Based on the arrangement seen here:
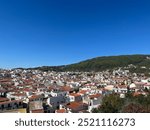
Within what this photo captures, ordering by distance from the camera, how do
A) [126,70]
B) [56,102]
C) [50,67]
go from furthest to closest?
[50,67]
[126,70]
[56,102]

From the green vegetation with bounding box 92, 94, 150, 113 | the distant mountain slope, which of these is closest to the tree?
the green vegetation with bounding box 92, 94, 150, 113

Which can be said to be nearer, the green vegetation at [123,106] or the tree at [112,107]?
the green vegetation at [123,106]

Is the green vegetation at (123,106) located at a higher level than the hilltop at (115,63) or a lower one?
lower

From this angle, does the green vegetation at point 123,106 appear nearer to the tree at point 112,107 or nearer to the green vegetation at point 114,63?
the tree at point 112,107

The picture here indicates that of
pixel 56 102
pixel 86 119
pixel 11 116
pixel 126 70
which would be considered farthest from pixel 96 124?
pixel 126 70

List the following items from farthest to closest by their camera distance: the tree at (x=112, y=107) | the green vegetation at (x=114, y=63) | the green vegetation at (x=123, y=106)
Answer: the green vegetation at (x=114, y=63), the tree at (x=112, y=107), the green vegetation at (x=123, y=106)

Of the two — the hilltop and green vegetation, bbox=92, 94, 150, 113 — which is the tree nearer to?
green vegetation, bbox=92, 94, 150, 113

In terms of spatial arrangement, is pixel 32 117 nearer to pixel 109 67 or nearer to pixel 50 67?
pixel 109 67

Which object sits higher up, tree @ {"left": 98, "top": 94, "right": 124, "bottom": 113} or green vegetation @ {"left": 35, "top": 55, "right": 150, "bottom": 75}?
green vegetation @ {"left": 35, "top": 55, "right": 150, "bottom": 75}

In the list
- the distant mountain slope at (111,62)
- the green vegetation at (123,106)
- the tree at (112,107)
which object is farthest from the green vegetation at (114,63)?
the tree at (112,107)

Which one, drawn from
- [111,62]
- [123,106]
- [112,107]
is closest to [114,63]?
[111,62]

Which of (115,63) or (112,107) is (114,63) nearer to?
(115,63)
